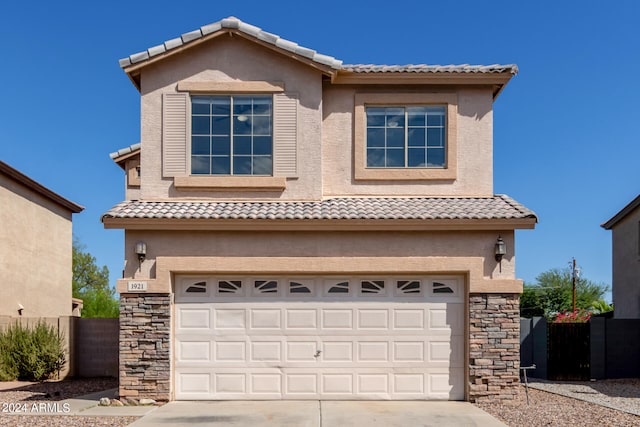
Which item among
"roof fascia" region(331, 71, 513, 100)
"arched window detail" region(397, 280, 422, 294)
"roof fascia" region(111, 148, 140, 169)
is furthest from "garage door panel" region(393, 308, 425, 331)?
"roof fascia" region(111, 148, 140, 169)

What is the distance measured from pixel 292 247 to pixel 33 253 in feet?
43.7

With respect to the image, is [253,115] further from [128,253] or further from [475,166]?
[475,166]

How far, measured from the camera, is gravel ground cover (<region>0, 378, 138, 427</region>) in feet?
33.7

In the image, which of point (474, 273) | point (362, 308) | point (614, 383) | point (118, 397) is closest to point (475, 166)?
point (474, 273)

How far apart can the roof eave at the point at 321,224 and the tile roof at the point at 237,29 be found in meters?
3.30

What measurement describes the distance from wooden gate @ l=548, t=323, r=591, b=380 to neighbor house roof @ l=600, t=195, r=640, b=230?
18.9 feet

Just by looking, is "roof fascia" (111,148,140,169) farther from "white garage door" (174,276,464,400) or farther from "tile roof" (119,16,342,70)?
"white garage door" (174,276,464,400)

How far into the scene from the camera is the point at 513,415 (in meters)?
10.8

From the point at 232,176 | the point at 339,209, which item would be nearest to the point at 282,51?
the point at 232,176

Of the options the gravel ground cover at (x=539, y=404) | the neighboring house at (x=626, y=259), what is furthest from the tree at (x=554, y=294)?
the gravel ground cover at (x=539, y=404)

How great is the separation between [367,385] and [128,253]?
530 centimetres

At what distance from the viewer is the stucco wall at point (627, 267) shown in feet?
67.8

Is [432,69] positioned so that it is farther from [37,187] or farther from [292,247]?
[37,187]

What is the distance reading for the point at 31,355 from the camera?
1546cm
